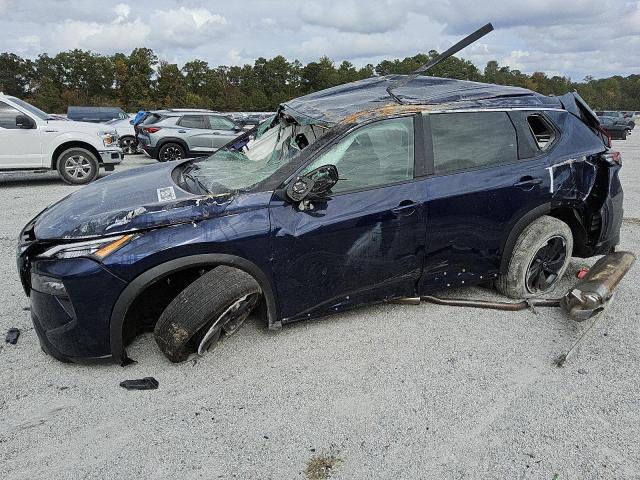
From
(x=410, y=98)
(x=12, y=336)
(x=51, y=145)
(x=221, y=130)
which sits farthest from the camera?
(x=221, y=130)

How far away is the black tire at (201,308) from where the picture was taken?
2.93 m

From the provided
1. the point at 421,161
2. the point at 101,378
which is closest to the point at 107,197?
the point at 101,378

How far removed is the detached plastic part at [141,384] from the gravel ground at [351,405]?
0.05m

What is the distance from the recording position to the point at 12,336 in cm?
348

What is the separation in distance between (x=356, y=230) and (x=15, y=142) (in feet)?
28.0

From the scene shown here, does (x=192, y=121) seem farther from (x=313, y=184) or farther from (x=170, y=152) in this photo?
(x=313, y=184)

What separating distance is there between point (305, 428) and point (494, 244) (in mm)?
→ 2044

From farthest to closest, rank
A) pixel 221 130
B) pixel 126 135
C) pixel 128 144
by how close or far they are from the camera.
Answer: pixel 126 135 → pixel 128 144 → pixel 221 130

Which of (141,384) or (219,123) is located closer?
(141,384)

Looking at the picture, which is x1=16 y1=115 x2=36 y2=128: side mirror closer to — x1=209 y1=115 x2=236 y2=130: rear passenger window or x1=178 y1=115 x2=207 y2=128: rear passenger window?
x1=178 y1=115 x2=207 y2=128: rear passenger window

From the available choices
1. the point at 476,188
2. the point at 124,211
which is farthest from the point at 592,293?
the point at 124,211

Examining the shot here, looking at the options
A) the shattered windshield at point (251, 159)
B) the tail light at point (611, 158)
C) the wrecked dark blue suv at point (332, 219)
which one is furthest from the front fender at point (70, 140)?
the tail light at point (611, 158)

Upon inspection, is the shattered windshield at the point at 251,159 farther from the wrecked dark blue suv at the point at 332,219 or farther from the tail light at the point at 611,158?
the tail light at the point at 611,158

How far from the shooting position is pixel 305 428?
2.62 metres
